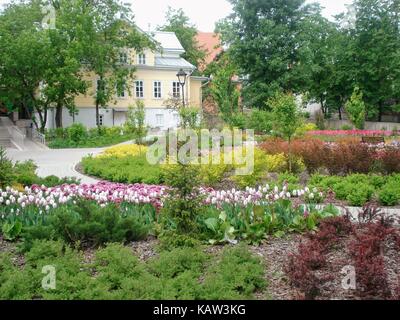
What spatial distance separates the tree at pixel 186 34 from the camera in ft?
168

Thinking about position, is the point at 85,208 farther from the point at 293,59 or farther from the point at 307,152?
the point at 293,59

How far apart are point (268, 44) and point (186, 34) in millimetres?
17991

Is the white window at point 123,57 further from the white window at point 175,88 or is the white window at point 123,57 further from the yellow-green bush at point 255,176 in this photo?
the yellow-green bush at point 255,176

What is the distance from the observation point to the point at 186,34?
51.1 meters

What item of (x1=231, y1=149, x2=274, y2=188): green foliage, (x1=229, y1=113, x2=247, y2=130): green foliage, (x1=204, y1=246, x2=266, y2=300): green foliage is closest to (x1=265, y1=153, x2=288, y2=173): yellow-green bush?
(x1=231, y1=149, x2=274, y2=188): green foliage

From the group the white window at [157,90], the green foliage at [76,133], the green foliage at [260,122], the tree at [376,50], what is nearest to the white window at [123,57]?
the white window at [157,90]

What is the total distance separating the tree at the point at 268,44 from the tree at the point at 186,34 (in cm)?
1461

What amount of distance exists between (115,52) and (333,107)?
20.5 metres

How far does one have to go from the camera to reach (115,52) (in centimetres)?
3372

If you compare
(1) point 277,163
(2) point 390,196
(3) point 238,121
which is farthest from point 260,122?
(2) point 390,196

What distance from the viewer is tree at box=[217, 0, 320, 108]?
35.0 metres

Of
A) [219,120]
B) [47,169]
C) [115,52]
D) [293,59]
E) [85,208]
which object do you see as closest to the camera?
[85,208]

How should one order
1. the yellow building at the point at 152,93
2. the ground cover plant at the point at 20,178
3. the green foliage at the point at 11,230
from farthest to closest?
the yellow building at the point at 152,93 < the ground cover plant at the point at 20,178 < the green foliage at the point at 11,230
